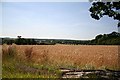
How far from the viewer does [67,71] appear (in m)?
8.65

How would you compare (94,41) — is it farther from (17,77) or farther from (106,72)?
(17,77)

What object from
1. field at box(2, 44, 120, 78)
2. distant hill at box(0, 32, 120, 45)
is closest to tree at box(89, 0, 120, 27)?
distant hill at box(0, 32, 120, 45)

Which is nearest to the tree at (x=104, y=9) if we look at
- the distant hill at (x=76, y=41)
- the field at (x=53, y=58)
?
the distant hill at (x=76, y=41)

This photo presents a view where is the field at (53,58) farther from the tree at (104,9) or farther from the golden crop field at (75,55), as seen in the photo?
the tree at (104,9)

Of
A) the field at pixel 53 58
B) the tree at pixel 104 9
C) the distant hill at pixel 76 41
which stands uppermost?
the tree at pixel 104 9

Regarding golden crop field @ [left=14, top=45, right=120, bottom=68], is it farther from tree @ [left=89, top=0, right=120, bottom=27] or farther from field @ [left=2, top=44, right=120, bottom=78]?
tree @ [left=89, top=0, right=120, bottom=27]

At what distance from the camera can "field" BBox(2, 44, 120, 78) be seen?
859cm

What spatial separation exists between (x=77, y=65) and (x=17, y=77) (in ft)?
3.67

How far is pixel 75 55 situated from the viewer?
28.5ft

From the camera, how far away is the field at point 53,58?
8.59 metres

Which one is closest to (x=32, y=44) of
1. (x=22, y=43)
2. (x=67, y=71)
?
(x=22, y=43)

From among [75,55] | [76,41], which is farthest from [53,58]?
[76,41]

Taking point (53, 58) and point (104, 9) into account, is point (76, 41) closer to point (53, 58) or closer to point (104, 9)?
point (53, 58)

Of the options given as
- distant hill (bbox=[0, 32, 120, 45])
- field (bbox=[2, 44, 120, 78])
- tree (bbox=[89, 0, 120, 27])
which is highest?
tree (bbox=[89, 0, 120, 27])
